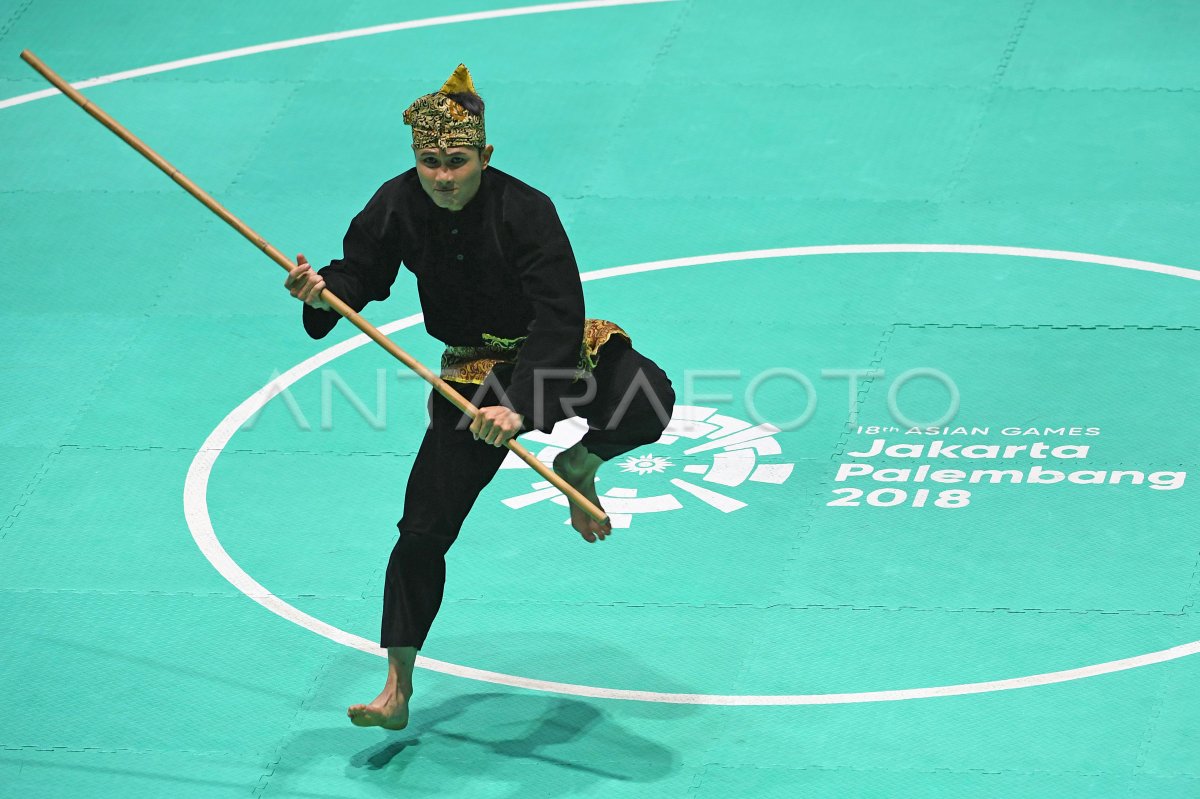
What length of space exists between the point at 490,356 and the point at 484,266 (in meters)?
0.41

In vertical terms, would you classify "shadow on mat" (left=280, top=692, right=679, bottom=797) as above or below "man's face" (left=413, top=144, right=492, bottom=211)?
below

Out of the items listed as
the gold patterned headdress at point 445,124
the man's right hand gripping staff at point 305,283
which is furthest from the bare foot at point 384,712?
the gold patterned headdress at point 445,124

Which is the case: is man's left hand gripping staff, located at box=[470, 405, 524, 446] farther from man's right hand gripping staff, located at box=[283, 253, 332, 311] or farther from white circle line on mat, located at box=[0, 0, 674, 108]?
white circle line on mat, located at box=[0, 0, 674, 108]

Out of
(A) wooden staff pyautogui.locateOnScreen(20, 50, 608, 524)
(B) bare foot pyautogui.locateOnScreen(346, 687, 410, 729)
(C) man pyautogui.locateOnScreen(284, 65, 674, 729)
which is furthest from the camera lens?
(B) bare foot pyautogui.locateOnScreen(346, 687, 410, 729)

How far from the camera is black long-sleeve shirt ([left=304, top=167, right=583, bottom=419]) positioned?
737 cm

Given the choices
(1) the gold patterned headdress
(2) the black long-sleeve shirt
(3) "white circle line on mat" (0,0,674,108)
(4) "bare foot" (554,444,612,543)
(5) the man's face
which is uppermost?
(1) the gold patterned headdress

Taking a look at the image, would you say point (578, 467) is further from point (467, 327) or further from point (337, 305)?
point (337, 305)

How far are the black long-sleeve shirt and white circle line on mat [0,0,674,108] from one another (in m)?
7.11

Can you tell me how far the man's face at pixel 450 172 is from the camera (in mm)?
7262

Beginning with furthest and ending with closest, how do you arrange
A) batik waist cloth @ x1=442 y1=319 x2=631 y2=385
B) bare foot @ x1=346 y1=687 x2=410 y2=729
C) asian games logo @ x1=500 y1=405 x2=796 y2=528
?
asian games logo @ x1=500 y1=405 x2=796 y2=528
batik waist cloth @ x1=442 y1=319 x2=631 y2=385
bare foot @ x1=346 y1=687 x2=410 y2=729

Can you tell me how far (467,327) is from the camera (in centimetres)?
769

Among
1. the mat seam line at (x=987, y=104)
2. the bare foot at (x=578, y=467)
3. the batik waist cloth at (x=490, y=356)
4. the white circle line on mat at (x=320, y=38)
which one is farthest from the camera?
the white circle line on mat at (x=320, y=38)

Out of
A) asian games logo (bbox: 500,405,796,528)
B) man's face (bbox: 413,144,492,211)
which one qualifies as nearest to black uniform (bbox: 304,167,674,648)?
man's face (bbox: 413,144,492,211)

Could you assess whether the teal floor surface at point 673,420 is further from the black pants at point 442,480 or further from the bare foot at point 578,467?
the bare foot at point 578,467
